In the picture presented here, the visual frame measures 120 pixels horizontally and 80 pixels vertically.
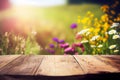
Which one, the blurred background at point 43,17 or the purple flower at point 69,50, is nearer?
the purple flower at point 69,50

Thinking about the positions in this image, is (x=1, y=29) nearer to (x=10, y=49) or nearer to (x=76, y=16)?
(x=10, y=49)

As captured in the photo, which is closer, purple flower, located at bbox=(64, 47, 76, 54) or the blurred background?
purple flower, located at bbox=(64, 47, 76, 54)

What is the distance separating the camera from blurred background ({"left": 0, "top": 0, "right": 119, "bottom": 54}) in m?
5.86

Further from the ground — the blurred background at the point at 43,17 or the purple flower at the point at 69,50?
the blurred background at the point at 43,17

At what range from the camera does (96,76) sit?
4.92 feet

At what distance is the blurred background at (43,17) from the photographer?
5.86 m

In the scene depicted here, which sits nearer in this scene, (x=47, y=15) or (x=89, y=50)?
(x=89, y=50)

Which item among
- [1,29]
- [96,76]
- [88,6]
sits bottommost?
[96,76]

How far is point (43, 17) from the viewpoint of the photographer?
632 centimetres

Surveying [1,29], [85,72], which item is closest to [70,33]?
[1,29]

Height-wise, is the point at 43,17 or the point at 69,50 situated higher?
the point at 43,17

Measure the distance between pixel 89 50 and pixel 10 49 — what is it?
4.57 ft

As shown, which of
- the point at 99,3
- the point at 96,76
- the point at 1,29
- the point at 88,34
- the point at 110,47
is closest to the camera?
the point at 96,76

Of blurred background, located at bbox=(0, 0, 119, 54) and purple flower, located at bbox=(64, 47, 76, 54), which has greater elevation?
blurred background, located at bbox=(0, 0, 119, 54)
